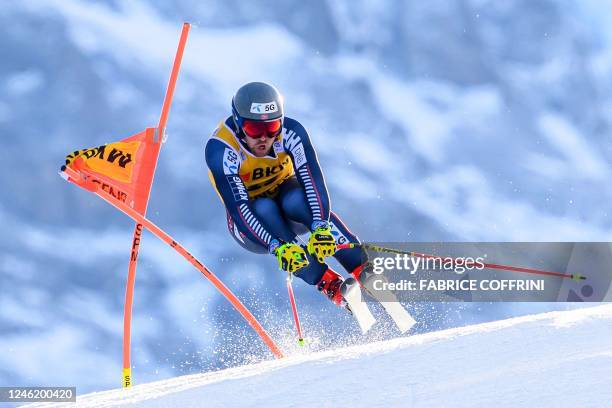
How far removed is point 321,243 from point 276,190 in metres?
1.01

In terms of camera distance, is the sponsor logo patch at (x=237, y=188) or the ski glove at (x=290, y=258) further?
the sponsor logo patch at (x=237, y=188)

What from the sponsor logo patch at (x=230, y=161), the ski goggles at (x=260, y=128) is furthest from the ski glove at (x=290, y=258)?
the ski goggles at (x=260, y=128)

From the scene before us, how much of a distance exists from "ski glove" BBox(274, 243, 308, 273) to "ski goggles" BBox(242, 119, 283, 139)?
1.06 metres

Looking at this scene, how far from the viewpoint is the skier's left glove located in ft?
24.5

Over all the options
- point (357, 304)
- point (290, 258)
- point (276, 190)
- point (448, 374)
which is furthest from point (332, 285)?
point (448, 374)

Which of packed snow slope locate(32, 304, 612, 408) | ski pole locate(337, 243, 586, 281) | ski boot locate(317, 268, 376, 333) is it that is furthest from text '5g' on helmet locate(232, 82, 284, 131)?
packed snow slope locate(32, 304, 612, 408)

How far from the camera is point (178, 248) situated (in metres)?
8.80

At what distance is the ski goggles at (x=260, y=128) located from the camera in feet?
25.0

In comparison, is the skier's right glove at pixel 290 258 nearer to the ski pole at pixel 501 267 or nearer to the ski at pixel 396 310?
the ski pole at pixel 501 267

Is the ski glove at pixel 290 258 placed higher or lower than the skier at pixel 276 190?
lower

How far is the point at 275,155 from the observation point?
317 inches

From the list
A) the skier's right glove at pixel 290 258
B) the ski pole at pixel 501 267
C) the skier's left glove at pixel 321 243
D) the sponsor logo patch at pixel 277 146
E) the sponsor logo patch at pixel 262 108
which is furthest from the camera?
the ski pole at pixel 501 267

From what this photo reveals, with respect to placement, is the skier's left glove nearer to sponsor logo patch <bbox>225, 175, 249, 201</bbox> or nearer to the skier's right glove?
the skier's right glove

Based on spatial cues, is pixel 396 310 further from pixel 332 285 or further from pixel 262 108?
pixel 262 108
